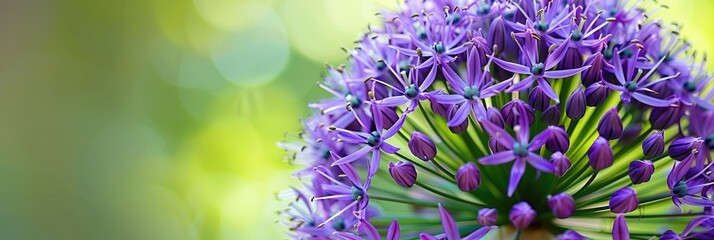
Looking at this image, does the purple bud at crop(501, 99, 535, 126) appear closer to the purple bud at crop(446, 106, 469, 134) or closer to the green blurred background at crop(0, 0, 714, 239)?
the purple bud at crop(446, 106, 469, 134)

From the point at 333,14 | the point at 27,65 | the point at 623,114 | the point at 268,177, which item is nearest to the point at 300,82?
the point at 333,14

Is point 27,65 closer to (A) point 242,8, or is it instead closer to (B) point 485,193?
(A) point 242,8

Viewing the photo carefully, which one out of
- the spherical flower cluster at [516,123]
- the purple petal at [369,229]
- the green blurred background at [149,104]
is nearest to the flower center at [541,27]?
the spherical flower cluster at [516,123]

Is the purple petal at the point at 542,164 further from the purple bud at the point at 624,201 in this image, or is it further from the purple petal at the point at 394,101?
the purple petal at the point at 394,101

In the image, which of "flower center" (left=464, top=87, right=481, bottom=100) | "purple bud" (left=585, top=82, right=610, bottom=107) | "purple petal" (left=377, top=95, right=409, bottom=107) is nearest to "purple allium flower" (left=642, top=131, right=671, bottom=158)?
Result: "purple bud" (left=585, top=82, right=610, bottom=107)

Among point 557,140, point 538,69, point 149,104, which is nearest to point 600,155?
point 557,140

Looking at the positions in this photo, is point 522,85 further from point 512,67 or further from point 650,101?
point 650,101
